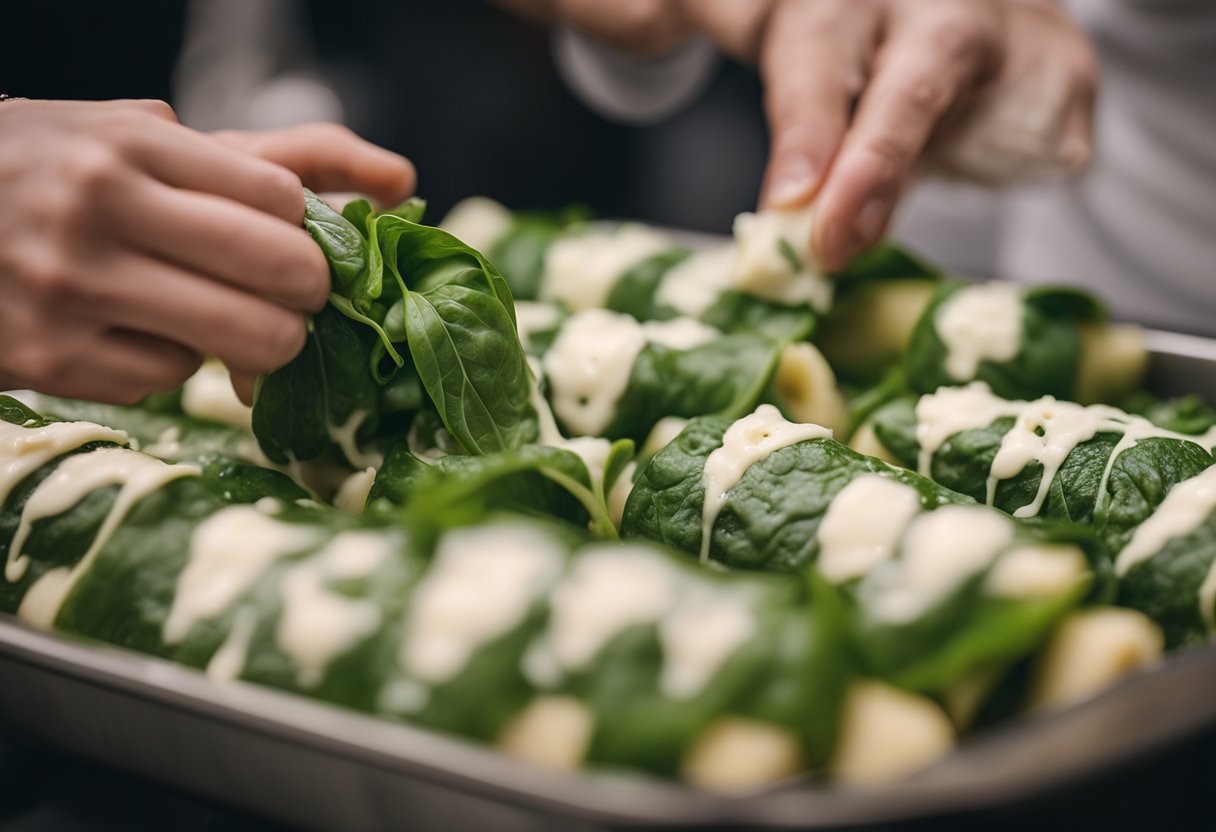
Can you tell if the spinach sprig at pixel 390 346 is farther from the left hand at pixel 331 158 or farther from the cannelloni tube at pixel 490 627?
the left hand at pixel 331 158

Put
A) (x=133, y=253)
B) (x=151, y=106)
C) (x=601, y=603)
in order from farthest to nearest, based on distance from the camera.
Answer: (x=151, y=106) → (x=133, y=253) → (x=601, y=603)

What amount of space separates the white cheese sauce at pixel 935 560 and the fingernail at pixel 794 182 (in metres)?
0.81

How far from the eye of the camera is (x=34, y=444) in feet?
3.75

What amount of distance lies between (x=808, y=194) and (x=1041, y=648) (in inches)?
35.9

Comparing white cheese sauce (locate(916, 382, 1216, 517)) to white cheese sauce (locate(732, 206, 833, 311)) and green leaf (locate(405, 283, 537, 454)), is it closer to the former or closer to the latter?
white cheese sauce (locate(732, 206, 833, 311))

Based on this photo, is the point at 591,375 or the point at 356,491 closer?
the point at 356,491

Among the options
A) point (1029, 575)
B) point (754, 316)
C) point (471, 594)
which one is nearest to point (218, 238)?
point (471, 594)

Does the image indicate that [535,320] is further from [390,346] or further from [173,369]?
[173,369]

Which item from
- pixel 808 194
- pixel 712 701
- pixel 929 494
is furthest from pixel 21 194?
pixel 808 194

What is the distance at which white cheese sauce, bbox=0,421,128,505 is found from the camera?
1120 millimetres

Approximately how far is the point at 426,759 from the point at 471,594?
0.16 m

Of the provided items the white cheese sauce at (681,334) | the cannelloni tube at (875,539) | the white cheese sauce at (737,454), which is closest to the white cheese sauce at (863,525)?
the cannelloni tube at (875,539)

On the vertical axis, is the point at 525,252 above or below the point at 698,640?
below

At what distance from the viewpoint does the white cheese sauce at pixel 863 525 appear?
0.99m
